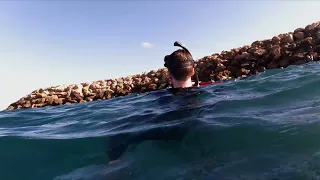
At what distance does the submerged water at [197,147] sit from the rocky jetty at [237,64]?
9623 millimetres

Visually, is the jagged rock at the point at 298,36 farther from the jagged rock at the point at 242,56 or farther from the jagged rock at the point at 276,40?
the jagged rock at the point at 242,56

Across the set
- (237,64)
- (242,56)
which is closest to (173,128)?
(237,64)

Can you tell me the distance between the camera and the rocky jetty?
47.4ft

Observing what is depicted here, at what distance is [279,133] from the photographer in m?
3.53

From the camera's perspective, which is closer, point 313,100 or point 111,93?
point 313,100

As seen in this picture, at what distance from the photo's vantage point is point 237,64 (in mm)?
15773

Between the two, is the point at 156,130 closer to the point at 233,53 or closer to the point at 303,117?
the point at 303,117

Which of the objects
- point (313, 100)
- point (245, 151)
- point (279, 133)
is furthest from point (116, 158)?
point (313, 100)

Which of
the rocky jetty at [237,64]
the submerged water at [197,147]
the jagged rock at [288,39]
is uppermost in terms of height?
the jagged rock at [288,39]

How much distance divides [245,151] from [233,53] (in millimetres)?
14549

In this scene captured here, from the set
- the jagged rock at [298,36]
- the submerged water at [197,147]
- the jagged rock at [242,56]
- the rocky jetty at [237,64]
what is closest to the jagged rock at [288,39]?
the rocky jetty at [237,64]

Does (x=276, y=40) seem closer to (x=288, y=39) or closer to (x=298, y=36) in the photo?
(x=288, y=39)

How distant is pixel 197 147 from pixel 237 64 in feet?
42.3

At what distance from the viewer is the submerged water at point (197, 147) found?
2949 mm
